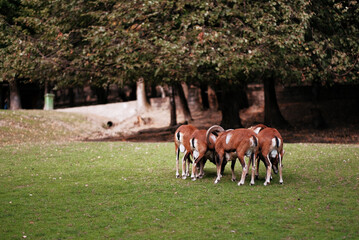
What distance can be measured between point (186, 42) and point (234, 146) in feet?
32.5

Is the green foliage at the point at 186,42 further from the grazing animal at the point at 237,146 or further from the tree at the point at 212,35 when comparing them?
the grazing animal at the point at 237,146

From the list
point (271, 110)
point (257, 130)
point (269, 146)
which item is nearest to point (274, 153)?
point (269, 146)

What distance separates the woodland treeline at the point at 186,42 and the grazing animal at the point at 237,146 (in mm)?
8105

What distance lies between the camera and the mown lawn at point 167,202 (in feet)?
27.1

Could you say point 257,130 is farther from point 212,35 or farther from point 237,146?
point 212,35

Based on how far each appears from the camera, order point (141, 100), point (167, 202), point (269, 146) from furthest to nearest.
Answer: point (141, 100) < point (269, 146) < point (167, 202)

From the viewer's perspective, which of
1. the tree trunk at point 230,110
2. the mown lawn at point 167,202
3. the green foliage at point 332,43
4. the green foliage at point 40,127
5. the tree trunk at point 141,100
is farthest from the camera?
the tree trunk at point 141,100

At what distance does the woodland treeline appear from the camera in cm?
2036

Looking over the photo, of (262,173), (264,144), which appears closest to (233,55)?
(262,173)

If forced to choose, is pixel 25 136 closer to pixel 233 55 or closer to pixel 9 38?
pixel 9 38

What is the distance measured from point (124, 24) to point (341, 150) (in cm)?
1123

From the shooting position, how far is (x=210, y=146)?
40.4 feet

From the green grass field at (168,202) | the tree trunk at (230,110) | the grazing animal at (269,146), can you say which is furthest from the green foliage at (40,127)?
the grazing animal at (269,146)

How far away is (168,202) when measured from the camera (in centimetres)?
1027
